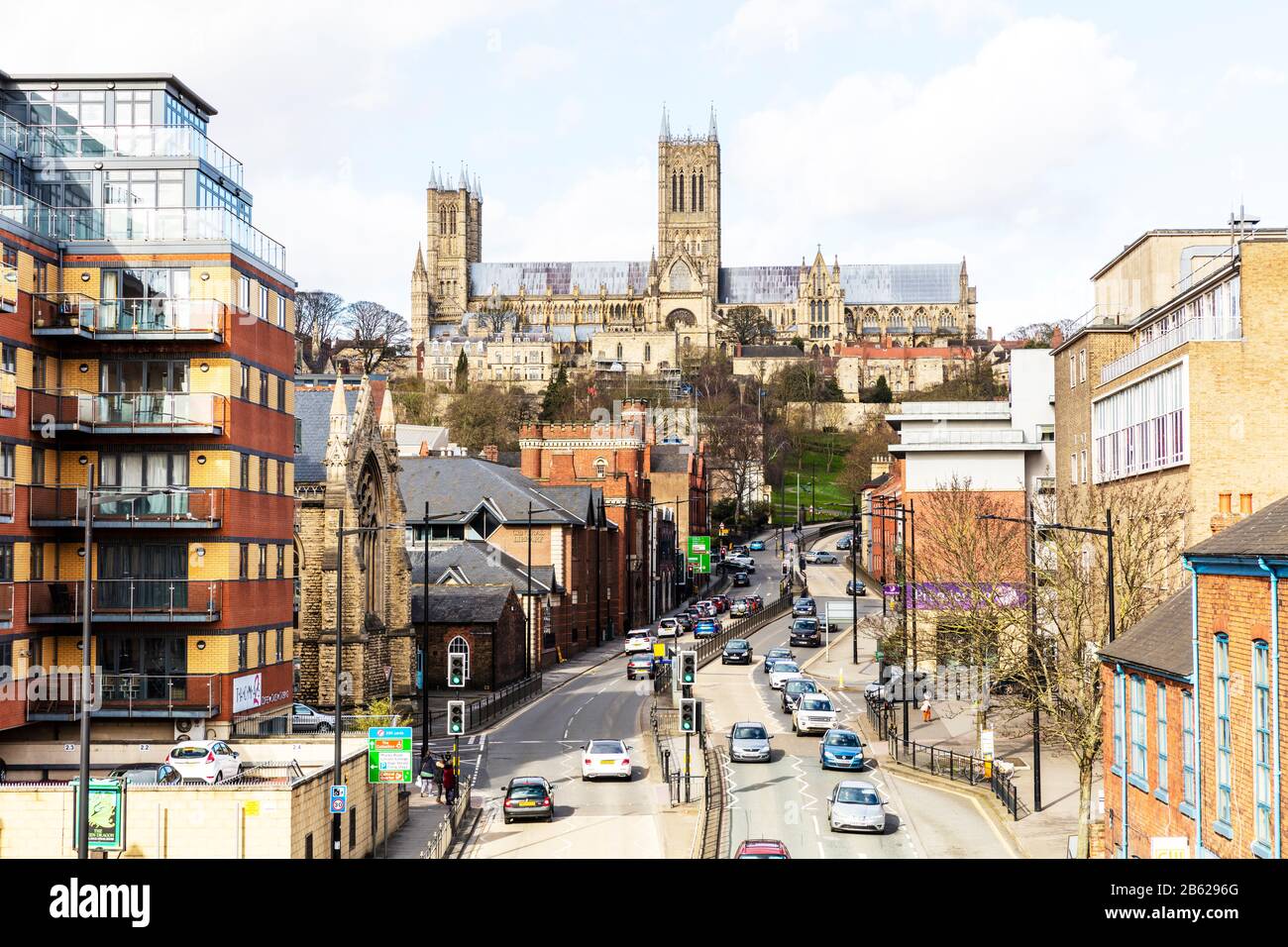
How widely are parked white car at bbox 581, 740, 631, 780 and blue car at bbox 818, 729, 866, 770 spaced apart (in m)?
5.85

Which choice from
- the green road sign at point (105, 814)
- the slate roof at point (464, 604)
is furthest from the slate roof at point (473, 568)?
the green road sign at point (105, 814)

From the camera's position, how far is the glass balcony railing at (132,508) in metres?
38.2

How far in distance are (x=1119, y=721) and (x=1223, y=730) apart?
8462 millimetres

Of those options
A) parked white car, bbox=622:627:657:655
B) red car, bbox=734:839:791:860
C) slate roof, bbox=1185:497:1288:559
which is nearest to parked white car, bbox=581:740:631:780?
red car, bbox=734:839:791:860


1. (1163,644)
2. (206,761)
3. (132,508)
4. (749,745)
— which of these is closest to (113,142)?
(132,508)

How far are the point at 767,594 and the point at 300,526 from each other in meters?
61.7

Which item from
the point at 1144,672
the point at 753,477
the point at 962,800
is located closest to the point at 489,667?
the point at 962,800

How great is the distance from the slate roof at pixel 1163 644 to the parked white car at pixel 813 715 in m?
21.4

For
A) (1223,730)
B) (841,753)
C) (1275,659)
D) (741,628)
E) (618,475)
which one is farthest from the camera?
(618,475)

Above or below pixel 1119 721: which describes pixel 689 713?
below

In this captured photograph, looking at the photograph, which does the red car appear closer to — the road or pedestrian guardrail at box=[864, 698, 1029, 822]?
the road

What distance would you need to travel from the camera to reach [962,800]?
132 feet

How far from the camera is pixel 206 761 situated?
3195cm

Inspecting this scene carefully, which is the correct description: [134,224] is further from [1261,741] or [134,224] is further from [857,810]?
[1261,741]
